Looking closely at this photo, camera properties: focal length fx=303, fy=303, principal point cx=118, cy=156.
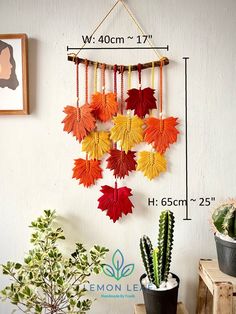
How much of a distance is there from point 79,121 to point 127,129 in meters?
0.24

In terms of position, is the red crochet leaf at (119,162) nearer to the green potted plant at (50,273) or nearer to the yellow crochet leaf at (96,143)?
the yellow crochet leaf at (96,143)

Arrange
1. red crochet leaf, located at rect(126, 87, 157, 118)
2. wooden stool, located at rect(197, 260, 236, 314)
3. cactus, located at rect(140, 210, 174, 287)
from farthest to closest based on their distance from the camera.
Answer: red crochet leaf, located at rect(126, 87, 157, 118), cactus, located at rect(140, 210, 174, 287), wooden stool, located at rect(197, 260, 236, 314)

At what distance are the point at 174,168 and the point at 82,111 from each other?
535 mm

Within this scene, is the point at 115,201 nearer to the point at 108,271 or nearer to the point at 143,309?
the point at 108,271

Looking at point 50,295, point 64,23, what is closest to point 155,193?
point 50,295

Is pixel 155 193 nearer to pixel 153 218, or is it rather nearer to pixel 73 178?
pixel 153 218

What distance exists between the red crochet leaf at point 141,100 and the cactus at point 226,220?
566 millimetres

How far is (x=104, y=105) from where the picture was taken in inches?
58.0

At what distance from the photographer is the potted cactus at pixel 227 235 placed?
1230 mm

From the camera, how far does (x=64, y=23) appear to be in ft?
4.92

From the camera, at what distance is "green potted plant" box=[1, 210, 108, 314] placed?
1.35 m

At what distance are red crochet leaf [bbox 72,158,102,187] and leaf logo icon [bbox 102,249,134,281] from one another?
39cm


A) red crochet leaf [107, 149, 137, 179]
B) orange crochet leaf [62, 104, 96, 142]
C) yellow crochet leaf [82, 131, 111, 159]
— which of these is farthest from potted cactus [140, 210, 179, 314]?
orange crochet leaf [62, 104, 96, 142]

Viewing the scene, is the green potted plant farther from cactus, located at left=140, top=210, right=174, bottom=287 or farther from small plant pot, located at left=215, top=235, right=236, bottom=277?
small plant pot, located at left=215, top=235, right=236, bottom=277
